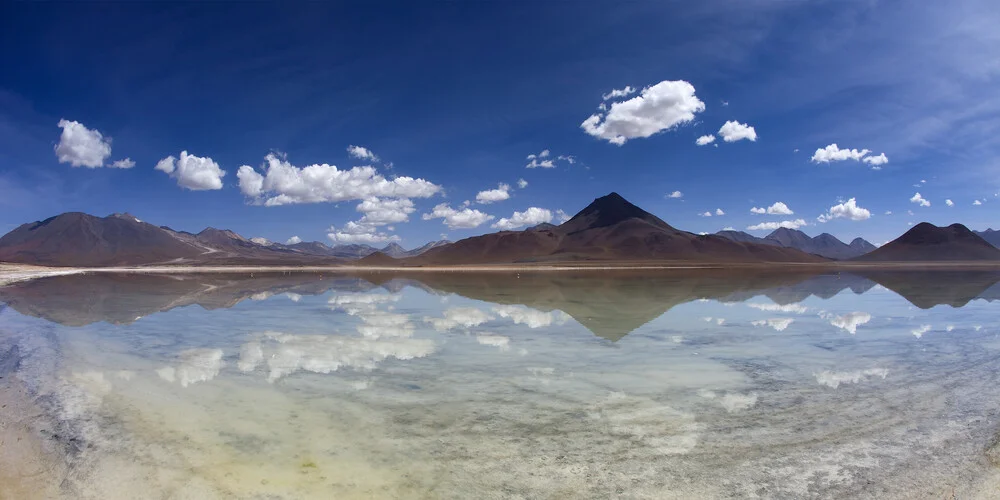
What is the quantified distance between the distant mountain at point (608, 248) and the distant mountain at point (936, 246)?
108 feet

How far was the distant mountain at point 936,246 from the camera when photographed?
155625mm

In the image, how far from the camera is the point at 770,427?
640 centimetres

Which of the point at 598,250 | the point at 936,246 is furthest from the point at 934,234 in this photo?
the point at 598,250

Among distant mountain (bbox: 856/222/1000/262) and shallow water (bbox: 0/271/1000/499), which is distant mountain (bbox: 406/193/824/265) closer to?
distant mountain (bbox: 856/222/1000/262)

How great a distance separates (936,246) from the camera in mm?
165750

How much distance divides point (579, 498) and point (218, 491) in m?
3.55

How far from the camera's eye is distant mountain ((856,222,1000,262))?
155625mm

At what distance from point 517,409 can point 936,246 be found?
215 metres

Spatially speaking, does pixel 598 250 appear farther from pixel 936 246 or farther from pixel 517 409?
pixel 517 409

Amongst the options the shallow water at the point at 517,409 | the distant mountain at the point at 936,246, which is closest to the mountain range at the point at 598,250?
the distant mountain at the point at 936,246

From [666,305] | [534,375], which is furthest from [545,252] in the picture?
[534,375]

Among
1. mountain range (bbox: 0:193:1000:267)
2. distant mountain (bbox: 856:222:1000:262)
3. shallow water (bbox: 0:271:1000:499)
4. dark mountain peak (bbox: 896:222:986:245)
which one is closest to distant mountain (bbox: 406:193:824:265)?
mountain range (bbox: 0:193:1000:267)

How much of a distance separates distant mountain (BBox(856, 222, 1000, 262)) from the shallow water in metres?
186

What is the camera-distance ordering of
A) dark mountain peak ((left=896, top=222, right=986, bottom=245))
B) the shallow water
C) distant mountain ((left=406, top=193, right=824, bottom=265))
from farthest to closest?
dark mountain peak ((left=896, top=222, right=986, bottom=245)) < distant mountain ((left=406, top=193, right=824, bottom=265)) < the shallow water
